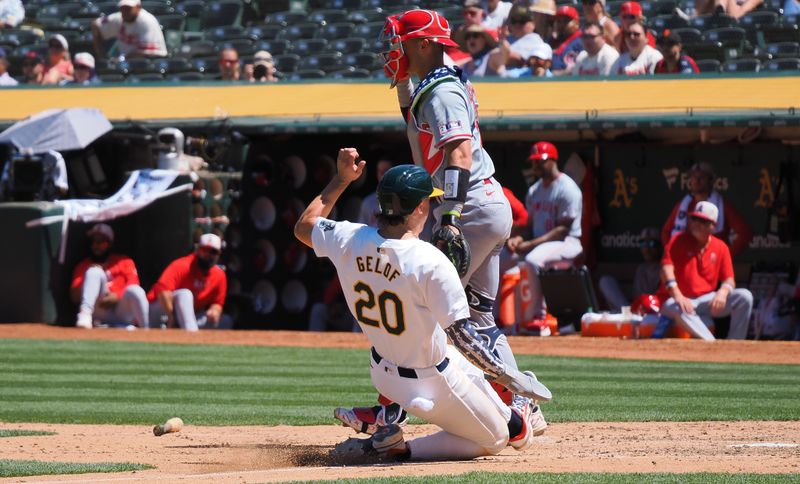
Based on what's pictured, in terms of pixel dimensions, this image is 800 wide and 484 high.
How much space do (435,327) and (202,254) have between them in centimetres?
852

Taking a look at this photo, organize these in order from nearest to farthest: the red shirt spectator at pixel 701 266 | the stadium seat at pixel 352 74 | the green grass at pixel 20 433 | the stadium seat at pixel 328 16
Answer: the green grass at pixel 20 433, the red shirt spectator at pixel 701 266, the stadium seat at pixel 352 74, the stadium seat at pixel 328 16

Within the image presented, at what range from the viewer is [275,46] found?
17891 millimetres

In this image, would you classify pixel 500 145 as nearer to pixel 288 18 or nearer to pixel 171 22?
pixel 288 18

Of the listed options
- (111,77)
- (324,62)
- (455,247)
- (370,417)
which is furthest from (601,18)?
(370,417)

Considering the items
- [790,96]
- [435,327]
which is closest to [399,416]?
[435,327]

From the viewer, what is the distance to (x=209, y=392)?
8.69 metres

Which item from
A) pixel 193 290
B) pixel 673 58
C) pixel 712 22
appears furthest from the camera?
pixel 712 22

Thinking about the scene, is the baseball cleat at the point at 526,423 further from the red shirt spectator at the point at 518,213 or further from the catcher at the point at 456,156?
the red shirt spectator at the point at 518,213

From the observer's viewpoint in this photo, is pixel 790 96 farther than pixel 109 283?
No

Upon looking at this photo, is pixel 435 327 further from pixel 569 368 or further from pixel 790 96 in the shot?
pixel 790 96

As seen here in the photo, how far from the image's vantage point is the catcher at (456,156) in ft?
19.5

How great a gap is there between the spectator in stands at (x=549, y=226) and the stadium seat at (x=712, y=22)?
328cm

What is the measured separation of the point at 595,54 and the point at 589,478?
9.53 m

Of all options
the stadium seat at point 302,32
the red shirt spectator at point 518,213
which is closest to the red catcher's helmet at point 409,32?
the red shirt spectator at point 518,213
